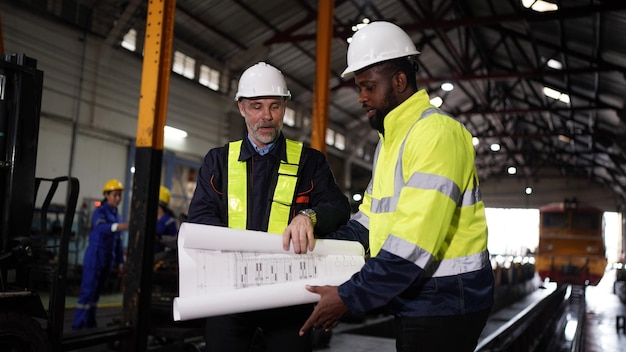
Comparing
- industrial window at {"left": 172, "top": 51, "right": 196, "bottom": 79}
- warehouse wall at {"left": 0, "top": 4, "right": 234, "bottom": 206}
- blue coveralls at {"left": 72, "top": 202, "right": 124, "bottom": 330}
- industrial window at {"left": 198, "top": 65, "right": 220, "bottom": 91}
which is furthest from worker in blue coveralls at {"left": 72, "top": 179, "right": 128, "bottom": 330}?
industrial window at {"left": 198, "top": 65, "right": 220, "bottom": 91}

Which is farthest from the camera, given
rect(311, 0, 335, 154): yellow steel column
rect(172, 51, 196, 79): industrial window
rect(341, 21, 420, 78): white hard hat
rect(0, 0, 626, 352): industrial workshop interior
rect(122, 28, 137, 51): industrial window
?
rect(172, 51, 196, 79): industrial window

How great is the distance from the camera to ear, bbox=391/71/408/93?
2.04 m

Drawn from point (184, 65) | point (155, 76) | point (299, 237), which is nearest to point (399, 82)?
point (299, 237)

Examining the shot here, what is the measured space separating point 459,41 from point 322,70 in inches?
382

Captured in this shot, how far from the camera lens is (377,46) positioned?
204 cm

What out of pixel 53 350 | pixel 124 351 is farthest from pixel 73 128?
pixel 53 350

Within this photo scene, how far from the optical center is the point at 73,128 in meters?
12.5

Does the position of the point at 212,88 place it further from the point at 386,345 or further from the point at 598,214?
the point at 598,214

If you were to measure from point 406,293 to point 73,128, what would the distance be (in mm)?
12186

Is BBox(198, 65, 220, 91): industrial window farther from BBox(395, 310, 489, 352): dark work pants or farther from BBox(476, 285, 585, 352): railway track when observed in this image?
BBox(395, 310, 489, 352): dark work pants

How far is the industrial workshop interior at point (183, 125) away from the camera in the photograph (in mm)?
4000

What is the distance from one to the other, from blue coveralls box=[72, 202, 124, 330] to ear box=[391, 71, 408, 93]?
6.15 metres

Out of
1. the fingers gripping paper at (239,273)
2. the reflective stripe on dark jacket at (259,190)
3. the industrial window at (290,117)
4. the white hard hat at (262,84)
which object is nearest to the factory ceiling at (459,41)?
the industrial window at (290,117)

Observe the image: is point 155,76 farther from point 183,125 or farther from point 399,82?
point 183,125
